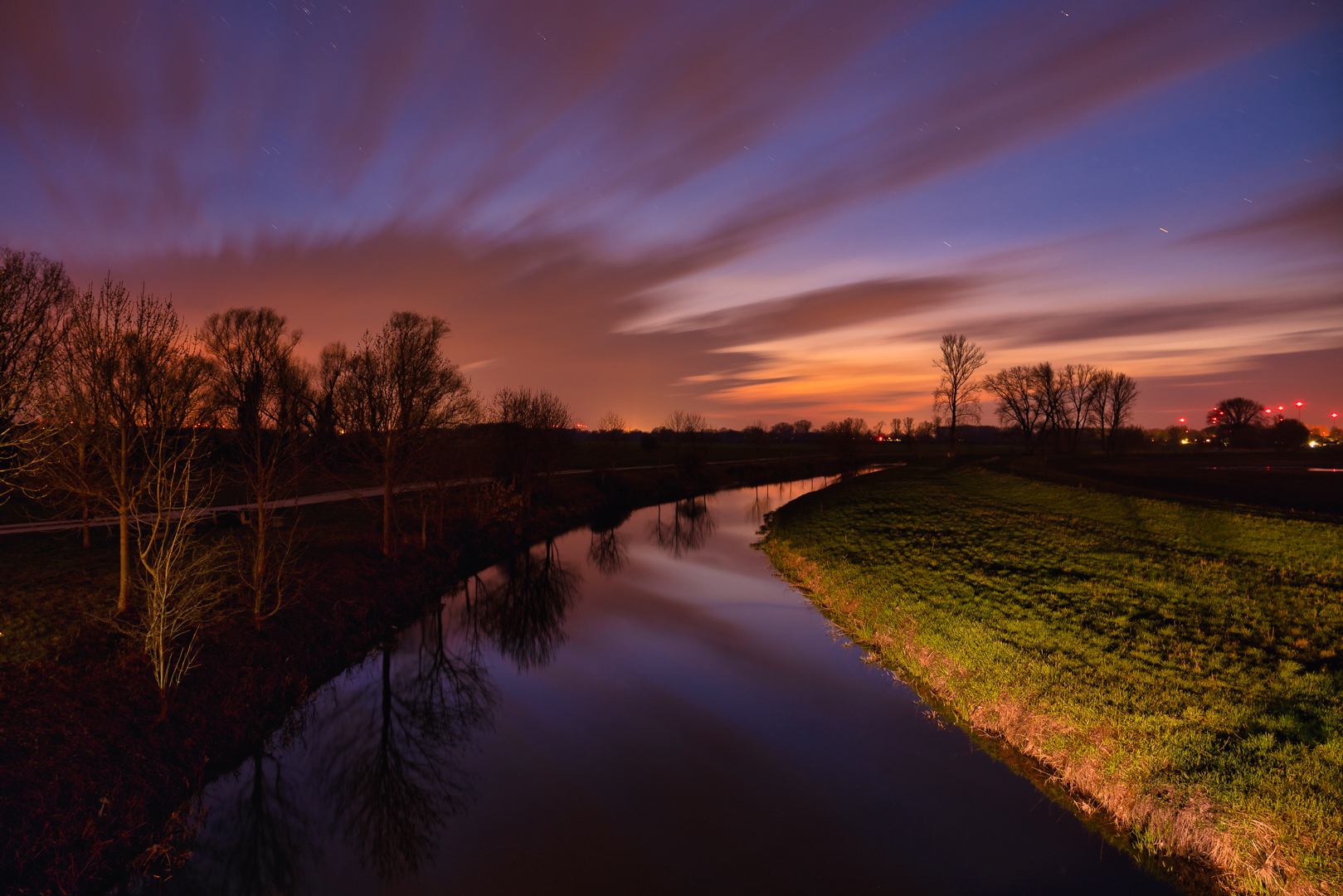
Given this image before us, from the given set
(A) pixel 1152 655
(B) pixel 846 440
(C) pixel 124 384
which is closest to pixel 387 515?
(C) pixel 124 384

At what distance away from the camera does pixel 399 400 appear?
20.8 metres

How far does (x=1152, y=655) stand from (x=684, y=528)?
30632 mm

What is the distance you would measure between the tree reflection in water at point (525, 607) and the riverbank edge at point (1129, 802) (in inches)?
415

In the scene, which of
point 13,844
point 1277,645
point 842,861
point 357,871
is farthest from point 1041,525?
point 13,844

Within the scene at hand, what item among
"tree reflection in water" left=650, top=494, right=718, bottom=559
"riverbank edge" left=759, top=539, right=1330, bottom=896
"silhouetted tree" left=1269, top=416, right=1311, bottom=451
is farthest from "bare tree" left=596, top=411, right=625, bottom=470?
"silhouetted tree" left=1269, top=416, right=1311, bottom=451

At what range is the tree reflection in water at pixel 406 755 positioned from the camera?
970 centimetres

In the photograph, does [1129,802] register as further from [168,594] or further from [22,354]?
[22,354]

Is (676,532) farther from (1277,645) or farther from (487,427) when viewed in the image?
(1277,645)

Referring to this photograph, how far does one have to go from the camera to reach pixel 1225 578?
1396 cm

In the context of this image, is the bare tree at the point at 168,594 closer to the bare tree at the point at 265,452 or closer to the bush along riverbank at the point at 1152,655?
the bare tree at the point at 265,452

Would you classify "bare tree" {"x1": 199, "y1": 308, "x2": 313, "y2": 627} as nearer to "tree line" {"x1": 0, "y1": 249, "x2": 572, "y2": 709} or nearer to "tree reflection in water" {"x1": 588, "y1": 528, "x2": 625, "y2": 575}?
"tree line" {"x1": 0, "y1": 249, "x2": 572, "y2": 709}

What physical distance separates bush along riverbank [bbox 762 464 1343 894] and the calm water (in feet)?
2.99

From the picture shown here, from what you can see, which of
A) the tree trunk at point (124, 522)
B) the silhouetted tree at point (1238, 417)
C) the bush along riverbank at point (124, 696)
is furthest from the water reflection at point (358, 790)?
the silhouetted tree at point (1238, 417)

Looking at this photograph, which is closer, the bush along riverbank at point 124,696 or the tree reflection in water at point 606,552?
the bush along riverbank at point 124,696
